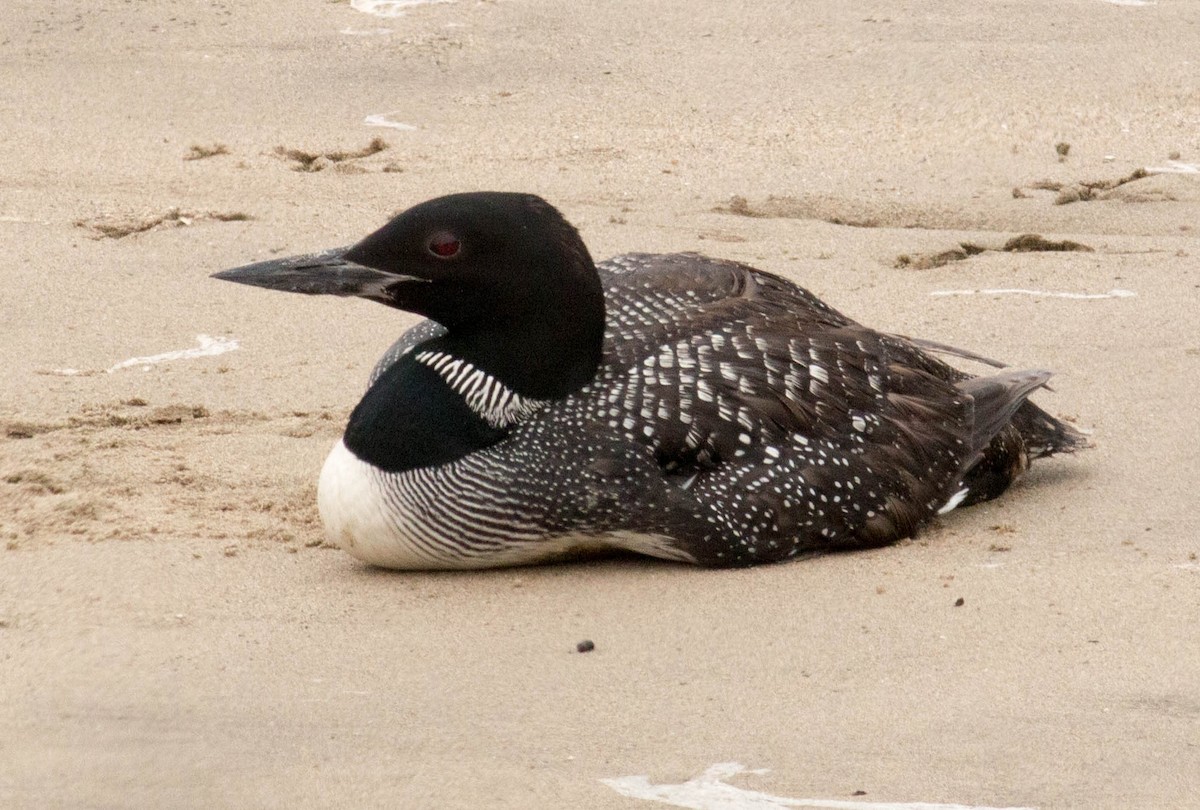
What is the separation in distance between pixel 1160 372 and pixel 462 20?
484 cm

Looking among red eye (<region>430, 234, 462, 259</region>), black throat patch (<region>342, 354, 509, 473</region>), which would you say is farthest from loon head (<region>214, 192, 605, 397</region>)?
black throat patch (<region>342, 354, 509, 473</region>)

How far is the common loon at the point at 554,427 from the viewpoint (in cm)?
432

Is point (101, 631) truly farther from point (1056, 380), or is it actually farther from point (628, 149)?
point (628, 149)

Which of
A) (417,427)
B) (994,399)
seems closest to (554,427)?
(417,427)

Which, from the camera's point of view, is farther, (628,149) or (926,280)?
(628,149)

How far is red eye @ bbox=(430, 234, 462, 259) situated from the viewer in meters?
4.32

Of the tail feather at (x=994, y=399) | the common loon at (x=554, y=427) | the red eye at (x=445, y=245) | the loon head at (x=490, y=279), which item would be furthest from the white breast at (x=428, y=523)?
the tail feather at (x=994, y=399)

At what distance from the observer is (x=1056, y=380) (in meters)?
5.82

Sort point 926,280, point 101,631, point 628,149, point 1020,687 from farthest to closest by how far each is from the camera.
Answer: point 628,149 < point 926,280 < point 101,631 < point 1020,687

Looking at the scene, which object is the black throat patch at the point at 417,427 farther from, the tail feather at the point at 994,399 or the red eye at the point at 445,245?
the tail feather at the point at 994,399

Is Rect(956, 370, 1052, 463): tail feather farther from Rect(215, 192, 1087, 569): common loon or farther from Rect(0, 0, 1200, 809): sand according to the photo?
Rect(215, 192, 1087, 569): common loon

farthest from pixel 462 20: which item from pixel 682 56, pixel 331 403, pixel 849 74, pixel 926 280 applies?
pixel 331 403

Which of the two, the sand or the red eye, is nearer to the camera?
the sand

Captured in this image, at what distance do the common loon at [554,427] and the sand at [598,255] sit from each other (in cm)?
12
